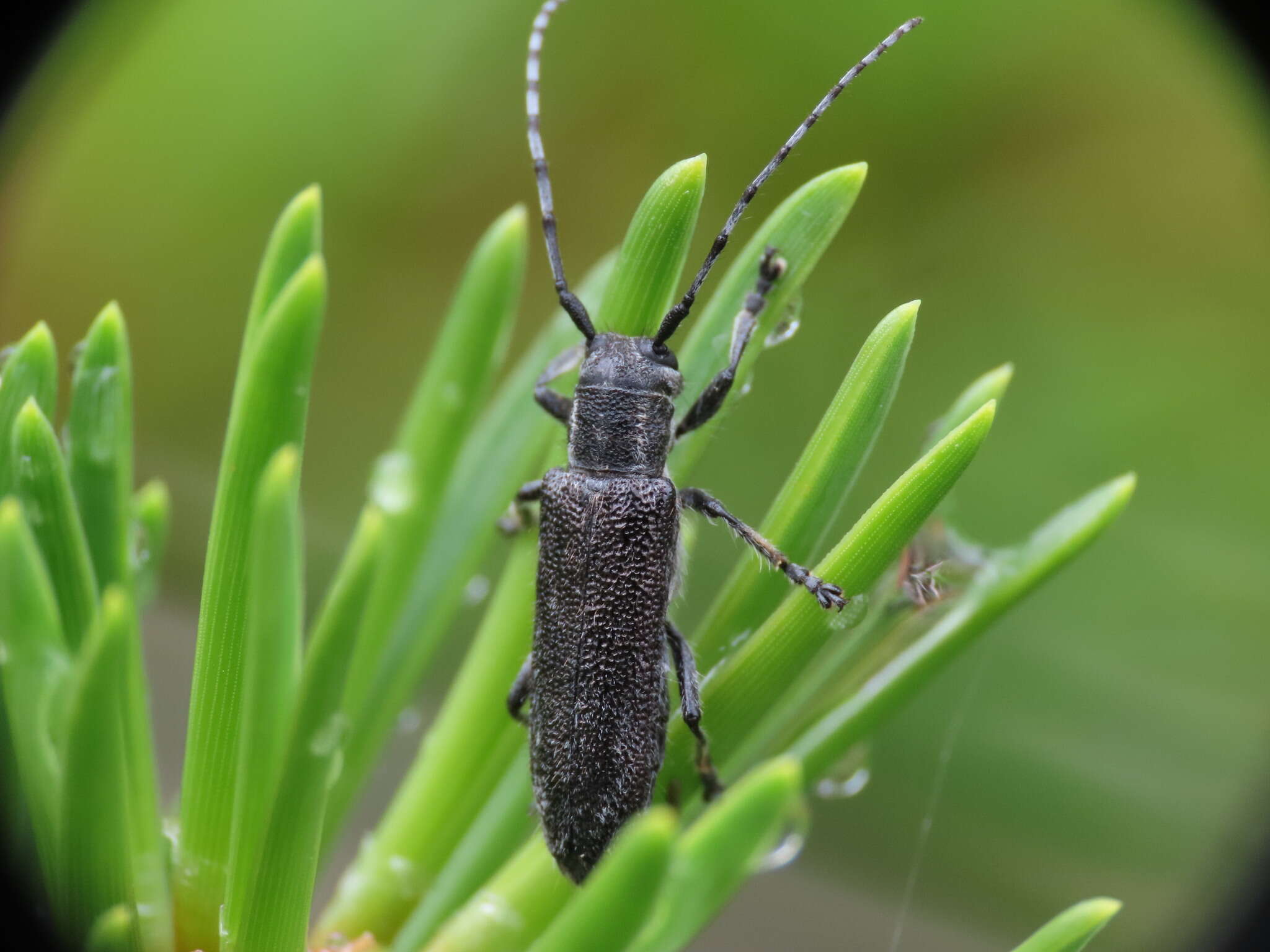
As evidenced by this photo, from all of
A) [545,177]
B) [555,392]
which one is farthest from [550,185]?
[555,392]

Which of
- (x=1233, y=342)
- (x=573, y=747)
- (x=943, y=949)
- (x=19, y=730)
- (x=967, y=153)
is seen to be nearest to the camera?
(x=19, y=730)

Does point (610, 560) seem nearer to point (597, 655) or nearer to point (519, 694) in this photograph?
point (597, 655)

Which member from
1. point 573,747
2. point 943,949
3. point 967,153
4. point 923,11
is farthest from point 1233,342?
point 943,949

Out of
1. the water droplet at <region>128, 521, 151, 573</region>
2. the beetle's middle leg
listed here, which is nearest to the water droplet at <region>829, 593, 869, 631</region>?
the beetle's middle leg

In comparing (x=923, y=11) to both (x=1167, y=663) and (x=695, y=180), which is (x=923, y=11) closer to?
(x=695, y=180)

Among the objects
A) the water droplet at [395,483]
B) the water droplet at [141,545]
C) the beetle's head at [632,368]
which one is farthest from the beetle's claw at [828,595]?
the water droplet at [141,545]

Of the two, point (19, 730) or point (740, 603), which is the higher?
point (740, 603)
